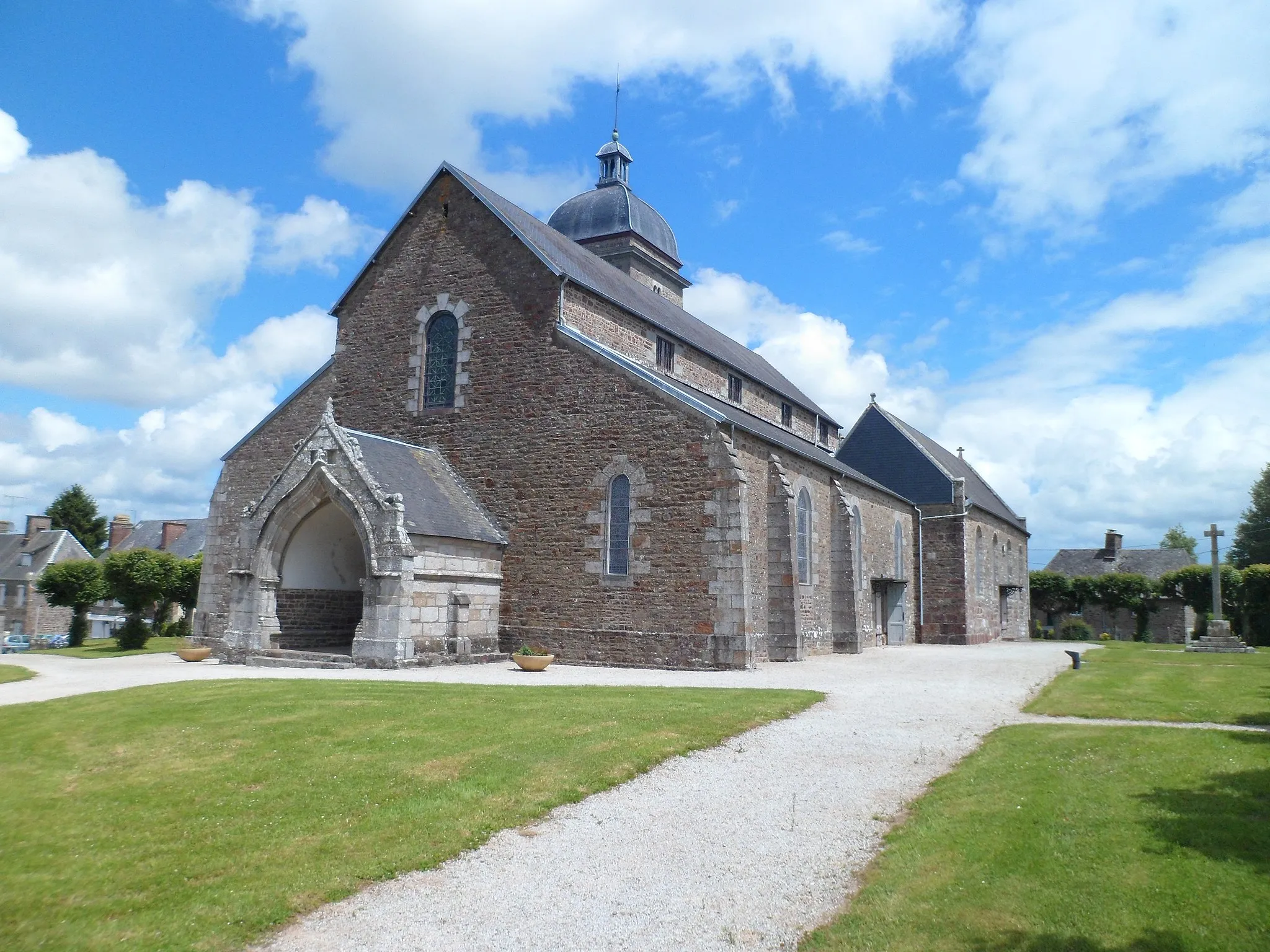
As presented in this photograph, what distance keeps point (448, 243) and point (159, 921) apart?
21321 millimetres

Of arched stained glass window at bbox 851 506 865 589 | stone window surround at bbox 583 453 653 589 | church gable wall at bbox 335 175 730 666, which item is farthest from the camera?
arched stained glass window at bbox 851 506 865 589

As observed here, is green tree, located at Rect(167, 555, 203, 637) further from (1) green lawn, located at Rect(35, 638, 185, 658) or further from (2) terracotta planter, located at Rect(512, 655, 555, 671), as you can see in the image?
(2) terracotta planter, located at Rect(512, 655, 555, 671)

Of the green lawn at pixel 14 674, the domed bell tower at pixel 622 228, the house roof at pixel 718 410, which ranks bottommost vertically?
the green lawn at pixel 14 674

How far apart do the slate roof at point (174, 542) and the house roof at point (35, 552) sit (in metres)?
2.37

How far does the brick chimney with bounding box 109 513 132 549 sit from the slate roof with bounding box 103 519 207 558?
0.35 m

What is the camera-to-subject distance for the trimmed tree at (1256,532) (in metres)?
56.9

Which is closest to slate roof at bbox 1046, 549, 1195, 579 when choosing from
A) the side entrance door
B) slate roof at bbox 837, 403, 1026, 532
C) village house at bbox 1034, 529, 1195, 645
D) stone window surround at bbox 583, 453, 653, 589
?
village house at bbox 1034, 529, 1195, 645

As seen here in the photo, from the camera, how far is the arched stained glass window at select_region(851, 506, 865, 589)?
2756 cm

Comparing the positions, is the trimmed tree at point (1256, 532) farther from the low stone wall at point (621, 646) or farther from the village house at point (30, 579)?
the village house at point (30, 579)

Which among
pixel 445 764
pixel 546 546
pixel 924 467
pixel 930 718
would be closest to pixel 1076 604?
pixel 924 467

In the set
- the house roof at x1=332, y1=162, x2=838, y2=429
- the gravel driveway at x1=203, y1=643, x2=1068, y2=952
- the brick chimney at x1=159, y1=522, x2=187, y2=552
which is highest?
the house roof at x1=332, y1=162, x2=838, y2=429

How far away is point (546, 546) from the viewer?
71.5 feet

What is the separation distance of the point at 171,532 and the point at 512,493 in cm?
4028

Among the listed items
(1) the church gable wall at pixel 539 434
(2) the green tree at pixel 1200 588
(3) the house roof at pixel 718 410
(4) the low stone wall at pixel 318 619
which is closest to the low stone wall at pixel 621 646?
(1) the church gable wall at pixel 539 434
